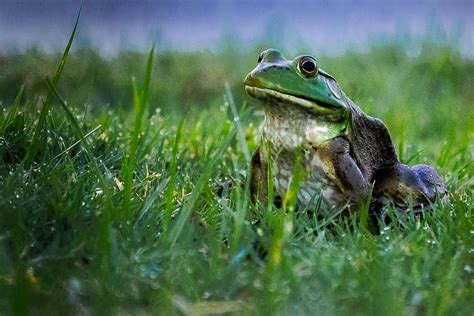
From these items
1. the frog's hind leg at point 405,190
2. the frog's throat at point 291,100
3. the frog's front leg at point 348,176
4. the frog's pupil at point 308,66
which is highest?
the frog's pupil at point 308,66

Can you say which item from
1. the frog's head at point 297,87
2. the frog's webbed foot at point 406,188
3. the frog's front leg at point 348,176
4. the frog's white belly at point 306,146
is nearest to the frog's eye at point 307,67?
the frog's head at point 297,87

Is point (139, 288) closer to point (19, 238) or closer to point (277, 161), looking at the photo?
point (19, 238)

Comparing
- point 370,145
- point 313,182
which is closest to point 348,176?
point 313,182

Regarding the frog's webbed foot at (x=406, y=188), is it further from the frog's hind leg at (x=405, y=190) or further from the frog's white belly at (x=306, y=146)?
the frog's white belly at (x=306, y=146)

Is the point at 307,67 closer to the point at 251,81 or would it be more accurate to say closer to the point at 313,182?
the point at 251,81

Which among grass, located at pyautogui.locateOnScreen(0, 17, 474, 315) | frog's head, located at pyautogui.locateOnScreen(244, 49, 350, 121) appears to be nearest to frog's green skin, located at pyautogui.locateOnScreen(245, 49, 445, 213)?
frog's head, located at pyautogui.locateOnScreen(244, 49, 350, 121)

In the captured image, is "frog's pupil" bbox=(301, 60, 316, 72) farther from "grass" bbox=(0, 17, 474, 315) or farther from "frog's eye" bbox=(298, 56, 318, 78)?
"grass" bbox=(0, 17, 474, 315)

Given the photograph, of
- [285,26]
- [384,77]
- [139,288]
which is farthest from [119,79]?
[139,288]

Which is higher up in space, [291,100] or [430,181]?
[291,100]
